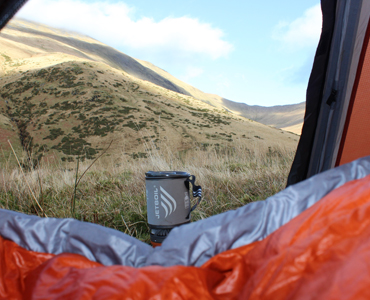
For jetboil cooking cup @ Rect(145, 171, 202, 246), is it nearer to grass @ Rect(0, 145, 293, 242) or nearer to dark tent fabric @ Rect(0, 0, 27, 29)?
grass @ Rect(0, 145, 293, 242)

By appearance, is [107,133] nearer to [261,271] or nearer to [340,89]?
[340,89]

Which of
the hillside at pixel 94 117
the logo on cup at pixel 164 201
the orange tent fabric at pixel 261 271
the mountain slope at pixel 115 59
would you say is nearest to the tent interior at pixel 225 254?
the orange tent fabric at pixel 261 271

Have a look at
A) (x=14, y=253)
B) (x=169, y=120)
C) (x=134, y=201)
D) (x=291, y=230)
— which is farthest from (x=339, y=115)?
(x=169, y=120)

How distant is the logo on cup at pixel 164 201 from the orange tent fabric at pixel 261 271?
715 millimetres

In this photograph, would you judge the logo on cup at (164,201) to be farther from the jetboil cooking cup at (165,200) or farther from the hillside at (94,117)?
the hillside at (94,117)

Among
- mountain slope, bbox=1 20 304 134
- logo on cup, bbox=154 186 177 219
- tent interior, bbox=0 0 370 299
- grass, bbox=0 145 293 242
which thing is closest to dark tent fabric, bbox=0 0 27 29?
grass, bbox=0 145 293 242

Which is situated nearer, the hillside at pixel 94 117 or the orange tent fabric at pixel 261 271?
the orange tent fabric at pixel 261 271

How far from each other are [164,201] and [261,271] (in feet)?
3.35

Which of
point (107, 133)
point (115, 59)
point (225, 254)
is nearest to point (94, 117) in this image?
point (107, 133)

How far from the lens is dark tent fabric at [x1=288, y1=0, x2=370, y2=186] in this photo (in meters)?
2.01

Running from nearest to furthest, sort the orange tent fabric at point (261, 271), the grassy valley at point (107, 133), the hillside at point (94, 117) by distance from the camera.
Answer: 1. the orange tent fabric at point (261, 271)
2. the grassy valley at point (107, 133)
3. the hillside at point (94, 117)

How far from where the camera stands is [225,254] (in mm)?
1083

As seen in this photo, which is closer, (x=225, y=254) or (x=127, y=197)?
(x=225, y=254)

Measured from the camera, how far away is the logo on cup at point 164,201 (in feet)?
6.01
